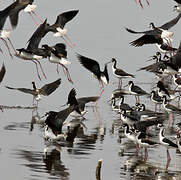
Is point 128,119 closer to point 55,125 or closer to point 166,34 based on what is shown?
point 55,125

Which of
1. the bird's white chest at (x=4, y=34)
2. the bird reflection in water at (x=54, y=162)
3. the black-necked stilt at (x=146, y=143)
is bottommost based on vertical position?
the bird reflection in water at (x=54, y=162)

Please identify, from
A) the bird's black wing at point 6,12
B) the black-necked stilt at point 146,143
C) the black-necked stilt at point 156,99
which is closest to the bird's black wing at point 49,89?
the bird's black wing at point 6,12

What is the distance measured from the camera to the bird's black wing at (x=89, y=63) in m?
20.3

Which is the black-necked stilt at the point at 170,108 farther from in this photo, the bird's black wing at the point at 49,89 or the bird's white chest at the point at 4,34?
the bird's white chest at the point at 4,34

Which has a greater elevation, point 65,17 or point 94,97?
point 65,17

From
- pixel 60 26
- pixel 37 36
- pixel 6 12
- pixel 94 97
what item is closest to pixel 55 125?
pixel 94 97

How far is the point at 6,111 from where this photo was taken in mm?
19609

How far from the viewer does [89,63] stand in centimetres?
2053

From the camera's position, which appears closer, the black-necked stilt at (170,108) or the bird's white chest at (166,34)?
the black-necked stilt at (170,108)

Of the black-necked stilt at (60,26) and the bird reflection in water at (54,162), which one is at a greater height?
the black-necked stilt at (60,26)

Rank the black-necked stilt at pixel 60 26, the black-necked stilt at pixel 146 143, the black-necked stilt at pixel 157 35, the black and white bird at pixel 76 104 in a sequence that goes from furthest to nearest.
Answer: the black-necked stilt at pixel 157 35 → the black-necked stilt at pixel 60 26 → the black and white bird at pixel 76 104 → the black-necked stilt at pixel 146 143

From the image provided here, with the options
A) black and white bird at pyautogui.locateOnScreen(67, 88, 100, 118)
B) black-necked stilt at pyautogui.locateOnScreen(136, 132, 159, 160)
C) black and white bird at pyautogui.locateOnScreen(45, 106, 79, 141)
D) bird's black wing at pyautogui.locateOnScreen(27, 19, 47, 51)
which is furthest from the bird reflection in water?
bird's black wing at pyautogui.locateOnScreen(27, 19, 47, 51)

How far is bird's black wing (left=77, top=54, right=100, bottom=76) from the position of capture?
2028 cm

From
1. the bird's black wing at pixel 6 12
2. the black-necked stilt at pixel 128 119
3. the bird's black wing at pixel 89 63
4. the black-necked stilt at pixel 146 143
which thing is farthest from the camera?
the bird's black wing at pixel 89 63
